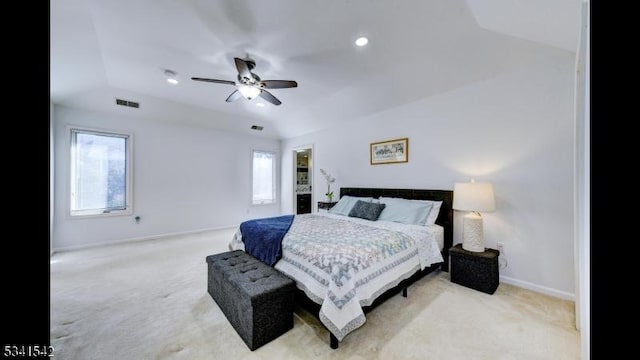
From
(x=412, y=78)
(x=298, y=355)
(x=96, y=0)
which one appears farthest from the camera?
(x=412, y=78)

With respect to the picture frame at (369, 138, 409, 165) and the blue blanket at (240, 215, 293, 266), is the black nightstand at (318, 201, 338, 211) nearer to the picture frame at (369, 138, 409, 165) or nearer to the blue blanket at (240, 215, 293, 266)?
the picture frame at (369, 138, 409, 165)

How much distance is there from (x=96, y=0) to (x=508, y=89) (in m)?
4.29

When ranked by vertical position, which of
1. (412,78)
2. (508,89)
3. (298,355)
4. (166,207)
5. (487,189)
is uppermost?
(412,78)

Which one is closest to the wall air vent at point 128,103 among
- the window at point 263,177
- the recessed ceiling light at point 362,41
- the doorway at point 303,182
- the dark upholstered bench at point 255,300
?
the window at point 263,177

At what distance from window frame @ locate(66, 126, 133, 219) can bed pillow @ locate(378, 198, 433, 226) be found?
190 inches

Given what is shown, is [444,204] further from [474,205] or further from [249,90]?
[249,90]

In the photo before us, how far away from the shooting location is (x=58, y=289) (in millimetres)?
2562

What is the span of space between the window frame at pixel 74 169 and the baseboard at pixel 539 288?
633 centimetres

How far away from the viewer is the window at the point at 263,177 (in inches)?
247

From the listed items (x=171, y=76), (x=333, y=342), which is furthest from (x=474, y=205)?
(x=171, y=76)

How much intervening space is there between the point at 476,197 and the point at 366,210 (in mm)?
1481

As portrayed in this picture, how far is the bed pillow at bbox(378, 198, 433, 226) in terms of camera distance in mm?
3115
